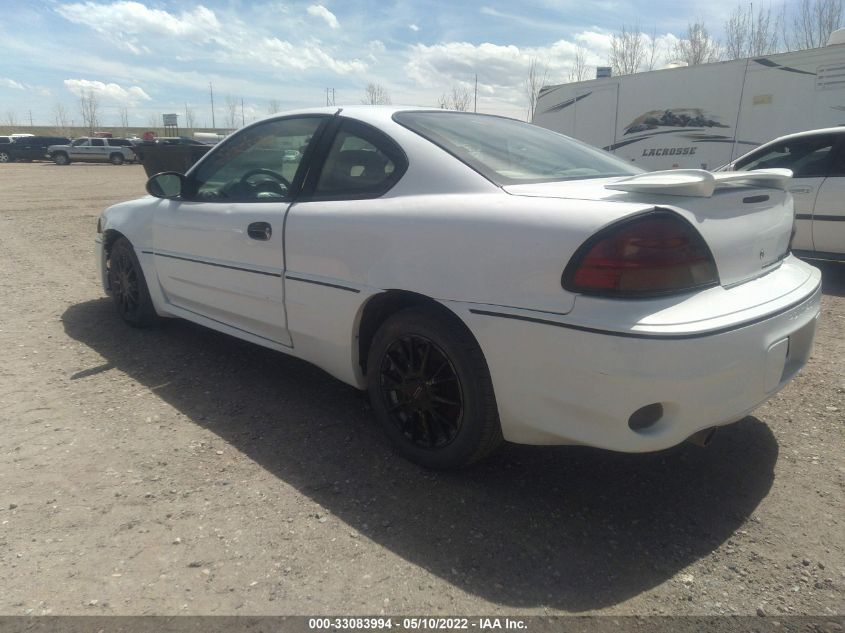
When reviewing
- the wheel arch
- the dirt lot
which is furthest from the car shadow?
the wheel arch

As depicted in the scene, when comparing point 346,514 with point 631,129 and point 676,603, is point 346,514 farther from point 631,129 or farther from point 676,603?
point 631,129

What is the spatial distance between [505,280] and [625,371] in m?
0.50

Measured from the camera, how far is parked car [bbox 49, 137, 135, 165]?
38531mm

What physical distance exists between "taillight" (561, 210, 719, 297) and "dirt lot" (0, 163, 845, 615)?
2.99ft

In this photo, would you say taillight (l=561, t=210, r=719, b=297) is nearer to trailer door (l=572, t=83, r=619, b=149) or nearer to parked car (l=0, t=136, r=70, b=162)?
trailer door (l=572, t=83, r=619, b=149)

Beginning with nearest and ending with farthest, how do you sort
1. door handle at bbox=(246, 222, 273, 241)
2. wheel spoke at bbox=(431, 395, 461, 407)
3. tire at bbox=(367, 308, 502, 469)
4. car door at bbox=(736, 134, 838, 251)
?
tire at bbox=(367, 308, 502, 469)
wheel spoke at bbox=(431, 395, 461, 407)
door handle at bbox=(246, 222, 273, 241)
car door at bbox=(736, 134, 838, 251)

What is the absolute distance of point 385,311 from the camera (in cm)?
275

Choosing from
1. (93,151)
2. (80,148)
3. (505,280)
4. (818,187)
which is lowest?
(505,280)

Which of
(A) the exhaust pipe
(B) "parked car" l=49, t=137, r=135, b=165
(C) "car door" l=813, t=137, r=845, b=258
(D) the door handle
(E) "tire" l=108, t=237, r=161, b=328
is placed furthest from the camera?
(B) "parked car" l=49, t=137, r=135, b=165

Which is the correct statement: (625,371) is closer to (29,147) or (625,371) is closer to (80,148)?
(80,148)

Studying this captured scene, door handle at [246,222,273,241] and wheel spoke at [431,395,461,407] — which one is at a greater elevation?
door handle at [246,222,273,241]

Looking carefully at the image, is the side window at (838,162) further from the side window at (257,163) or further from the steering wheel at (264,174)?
the steering wheel at (264,174)

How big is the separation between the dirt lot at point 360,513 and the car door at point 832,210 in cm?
304

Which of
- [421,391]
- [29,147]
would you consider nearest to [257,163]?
[421,391]
